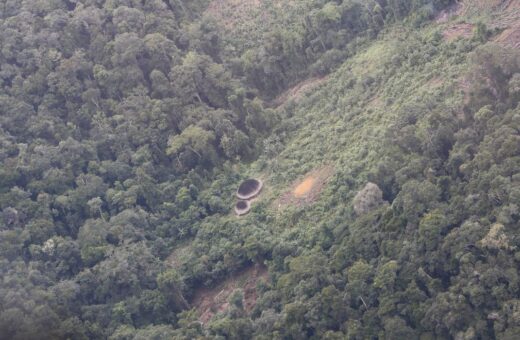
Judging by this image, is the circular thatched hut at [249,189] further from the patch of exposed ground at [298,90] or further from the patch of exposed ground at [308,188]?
the patch of exposed ground at [298,90]

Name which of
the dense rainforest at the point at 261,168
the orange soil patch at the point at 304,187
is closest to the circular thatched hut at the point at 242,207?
the dense rainforest at the point at 261,168

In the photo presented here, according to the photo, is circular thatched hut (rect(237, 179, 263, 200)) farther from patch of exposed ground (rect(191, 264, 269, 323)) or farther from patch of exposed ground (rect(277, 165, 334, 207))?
patch of exposed ground (rect(191, 264, 269, 323))

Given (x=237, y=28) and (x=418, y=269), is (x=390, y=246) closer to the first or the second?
(x=418, y=269)

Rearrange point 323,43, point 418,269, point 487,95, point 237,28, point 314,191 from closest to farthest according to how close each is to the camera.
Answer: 1. point 418,269
2. point 487,95
3. point 314,191
4. point 323,43
5. point 237,28

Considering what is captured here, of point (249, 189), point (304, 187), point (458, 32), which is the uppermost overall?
point (458, 32)

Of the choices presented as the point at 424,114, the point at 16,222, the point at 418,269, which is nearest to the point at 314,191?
the point at 424,114

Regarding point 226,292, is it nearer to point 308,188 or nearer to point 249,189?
point 249,189

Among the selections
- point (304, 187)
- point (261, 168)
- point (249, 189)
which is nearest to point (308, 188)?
point (304, 187)
